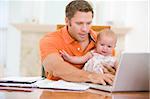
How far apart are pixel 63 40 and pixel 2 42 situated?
2.57 metres

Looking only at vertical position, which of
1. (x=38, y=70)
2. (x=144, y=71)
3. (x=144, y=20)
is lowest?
(x=38, y=70)

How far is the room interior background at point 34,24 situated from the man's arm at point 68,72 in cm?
266

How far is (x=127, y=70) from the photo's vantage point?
132cm

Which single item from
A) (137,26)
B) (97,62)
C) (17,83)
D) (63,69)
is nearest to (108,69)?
(97,62)

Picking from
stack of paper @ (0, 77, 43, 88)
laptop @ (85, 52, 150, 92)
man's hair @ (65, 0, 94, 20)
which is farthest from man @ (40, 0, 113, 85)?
laptop @ (85, 52, 150, 92)

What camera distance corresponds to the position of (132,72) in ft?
4.35

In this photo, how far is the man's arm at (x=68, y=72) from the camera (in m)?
1.57

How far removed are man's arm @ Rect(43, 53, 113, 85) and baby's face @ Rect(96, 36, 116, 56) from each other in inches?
10.5

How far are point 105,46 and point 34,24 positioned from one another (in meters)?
2.68

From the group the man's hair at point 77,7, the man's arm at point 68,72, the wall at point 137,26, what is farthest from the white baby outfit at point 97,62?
the wall at point 137,26

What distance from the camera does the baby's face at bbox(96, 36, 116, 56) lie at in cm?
201

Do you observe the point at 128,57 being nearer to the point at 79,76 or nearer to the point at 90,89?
the point at 90,89

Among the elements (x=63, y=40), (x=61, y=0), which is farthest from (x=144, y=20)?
(x=63, y=40)

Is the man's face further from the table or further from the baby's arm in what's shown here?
the table
